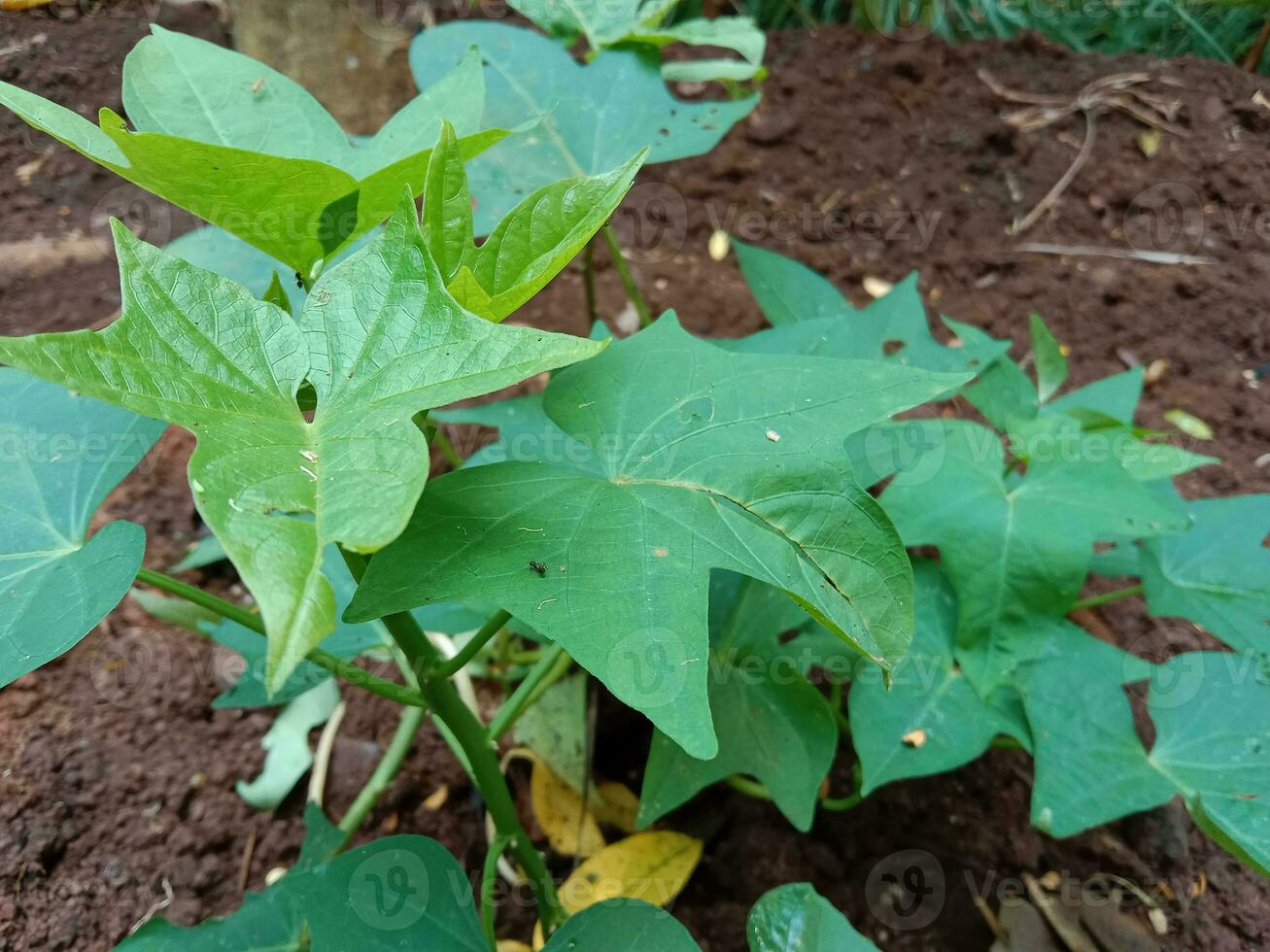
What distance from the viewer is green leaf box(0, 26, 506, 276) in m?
0.61

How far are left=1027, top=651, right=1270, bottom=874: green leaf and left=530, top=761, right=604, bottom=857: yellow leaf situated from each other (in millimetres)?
552

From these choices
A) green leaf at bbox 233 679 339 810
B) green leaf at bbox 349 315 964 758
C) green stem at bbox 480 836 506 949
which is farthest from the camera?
green leaf at bbox 233 679 339 810

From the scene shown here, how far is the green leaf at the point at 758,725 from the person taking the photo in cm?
91

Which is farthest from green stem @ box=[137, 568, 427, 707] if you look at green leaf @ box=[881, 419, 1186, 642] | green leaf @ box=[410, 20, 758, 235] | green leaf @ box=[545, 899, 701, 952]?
green leaf @ box=[410, 20, 758, 235]

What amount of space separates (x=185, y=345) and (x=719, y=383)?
420mm

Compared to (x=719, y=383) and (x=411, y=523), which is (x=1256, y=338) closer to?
(x=719, y=383)

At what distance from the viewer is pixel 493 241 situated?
2.10ft

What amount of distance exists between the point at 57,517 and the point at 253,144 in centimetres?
39

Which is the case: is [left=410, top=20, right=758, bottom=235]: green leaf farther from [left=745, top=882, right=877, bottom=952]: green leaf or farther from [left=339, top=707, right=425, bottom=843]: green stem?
[left=745, top=882, right=877, bottom=952]: green leaf

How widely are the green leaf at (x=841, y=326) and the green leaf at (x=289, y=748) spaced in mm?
777

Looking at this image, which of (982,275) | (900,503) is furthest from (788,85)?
(900,503)

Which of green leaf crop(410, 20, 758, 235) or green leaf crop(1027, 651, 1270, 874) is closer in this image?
green leaf crop(1027, 651, 1270, 874)

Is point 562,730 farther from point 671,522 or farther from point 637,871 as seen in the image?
point 671,522

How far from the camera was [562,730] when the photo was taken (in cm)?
114
